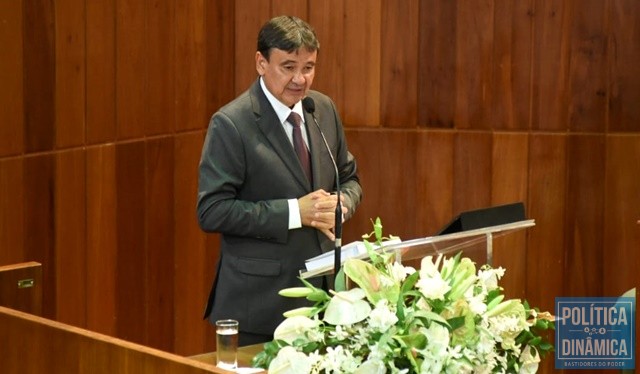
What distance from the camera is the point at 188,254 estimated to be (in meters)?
5.76

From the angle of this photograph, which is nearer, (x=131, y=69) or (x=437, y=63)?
(x=131, y=69)

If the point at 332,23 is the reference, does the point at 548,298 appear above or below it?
below

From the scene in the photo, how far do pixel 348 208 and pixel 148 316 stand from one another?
1515mm

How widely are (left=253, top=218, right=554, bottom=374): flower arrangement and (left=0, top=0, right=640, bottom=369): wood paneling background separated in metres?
2.29

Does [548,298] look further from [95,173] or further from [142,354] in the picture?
[142,354]

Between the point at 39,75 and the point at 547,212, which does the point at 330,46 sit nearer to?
the point at 547,212

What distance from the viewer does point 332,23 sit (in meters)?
5.98

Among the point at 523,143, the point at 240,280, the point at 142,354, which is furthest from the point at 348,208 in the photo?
the point at 523,143

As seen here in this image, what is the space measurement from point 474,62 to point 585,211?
2.76ft

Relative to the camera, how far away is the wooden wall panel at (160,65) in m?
5.33

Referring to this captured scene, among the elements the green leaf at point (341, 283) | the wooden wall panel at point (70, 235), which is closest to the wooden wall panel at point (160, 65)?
the wooden wall panel at point (70, 235)

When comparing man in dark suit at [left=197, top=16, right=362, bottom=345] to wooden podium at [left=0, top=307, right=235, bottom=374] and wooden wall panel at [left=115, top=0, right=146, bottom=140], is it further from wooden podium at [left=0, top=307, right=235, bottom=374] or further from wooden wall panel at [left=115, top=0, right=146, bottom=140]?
wooden wall panel at [left=115, top=0, right=146, bottom=140]

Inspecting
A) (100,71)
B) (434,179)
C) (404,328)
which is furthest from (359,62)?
(404,328)

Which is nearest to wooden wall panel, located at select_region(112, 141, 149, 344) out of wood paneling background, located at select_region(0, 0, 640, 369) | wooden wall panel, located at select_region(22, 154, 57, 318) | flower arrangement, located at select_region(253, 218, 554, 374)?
wood paneling background, located at select_region(0, 0, 640, 369)
